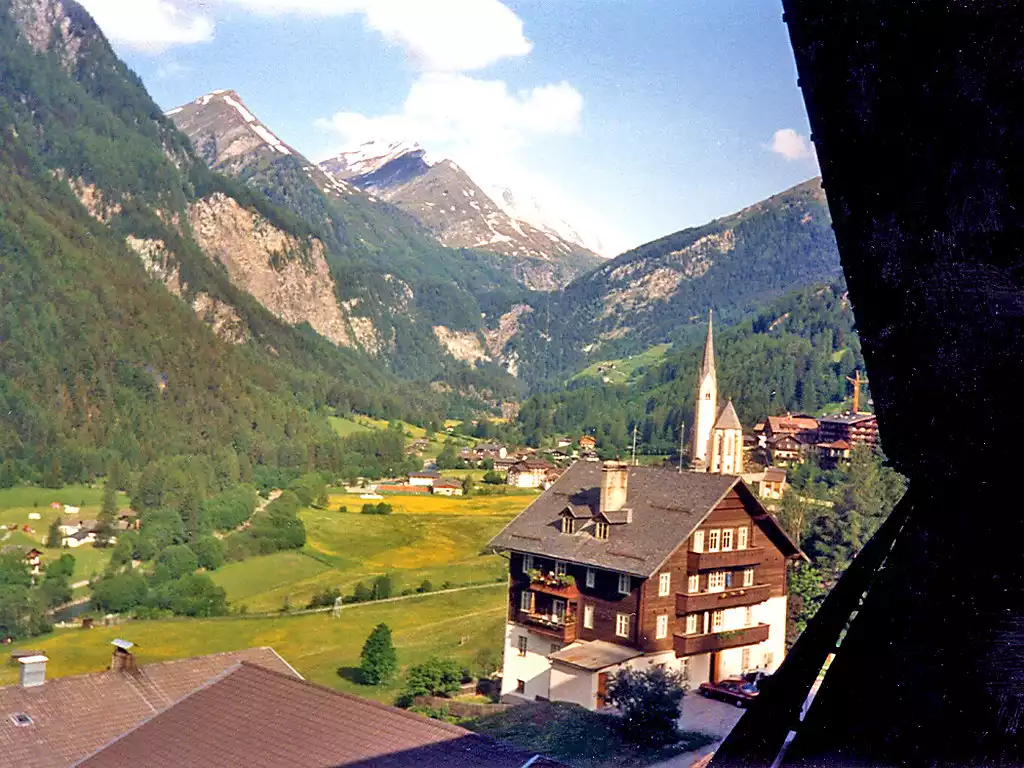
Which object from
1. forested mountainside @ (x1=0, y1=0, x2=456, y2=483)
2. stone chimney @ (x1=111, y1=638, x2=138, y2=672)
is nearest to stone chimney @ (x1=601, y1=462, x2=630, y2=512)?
stone chimney @ (x1=111, y1=638, x2=138, y2=672)

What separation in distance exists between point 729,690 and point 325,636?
21680 millimetres

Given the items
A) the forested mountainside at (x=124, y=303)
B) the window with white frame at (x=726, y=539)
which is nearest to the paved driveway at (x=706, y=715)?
the window with white frame at (x=726, y=539)

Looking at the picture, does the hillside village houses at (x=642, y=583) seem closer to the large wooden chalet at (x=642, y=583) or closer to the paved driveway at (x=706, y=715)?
the large wooden chalet at (x=642, y=583)

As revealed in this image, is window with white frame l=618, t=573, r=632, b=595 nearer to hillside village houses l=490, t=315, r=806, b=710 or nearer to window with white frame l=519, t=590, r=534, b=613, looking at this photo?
hillside village houses l=490, t=315, r=806, b=710

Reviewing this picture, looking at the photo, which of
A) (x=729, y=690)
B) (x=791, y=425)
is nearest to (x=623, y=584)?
(x=729, y=690)

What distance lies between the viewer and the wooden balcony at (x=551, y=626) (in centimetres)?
2552

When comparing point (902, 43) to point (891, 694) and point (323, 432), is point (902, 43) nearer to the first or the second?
point (891, 694)

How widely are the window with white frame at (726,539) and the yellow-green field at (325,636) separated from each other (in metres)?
8.99

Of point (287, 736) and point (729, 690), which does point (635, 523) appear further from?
point (287, 736)

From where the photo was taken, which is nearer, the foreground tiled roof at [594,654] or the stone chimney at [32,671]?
the stone chimney at [32,671]

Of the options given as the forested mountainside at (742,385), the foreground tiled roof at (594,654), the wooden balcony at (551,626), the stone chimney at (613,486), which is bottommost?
the foreground tiled roof at (594,654)

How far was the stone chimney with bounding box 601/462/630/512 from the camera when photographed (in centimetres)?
2655

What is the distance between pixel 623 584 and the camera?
982 inches

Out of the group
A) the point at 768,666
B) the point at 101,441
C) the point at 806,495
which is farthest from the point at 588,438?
the point at 768,666
